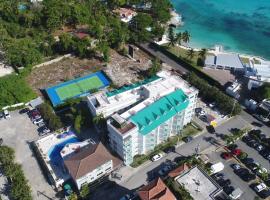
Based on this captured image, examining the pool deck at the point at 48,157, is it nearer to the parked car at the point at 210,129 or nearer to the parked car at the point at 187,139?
the parked car at the point at 187,139

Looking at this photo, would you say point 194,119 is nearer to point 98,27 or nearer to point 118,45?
point 118,45

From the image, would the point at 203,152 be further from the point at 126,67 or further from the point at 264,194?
the point at 126,67

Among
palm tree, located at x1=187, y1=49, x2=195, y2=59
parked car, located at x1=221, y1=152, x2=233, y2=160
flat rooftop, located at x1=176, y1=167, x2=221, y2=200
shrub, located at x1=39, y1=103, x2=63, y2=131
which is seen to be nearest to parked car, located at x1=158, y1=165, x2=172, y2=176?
flat rooftop, located at x1=176, y1=167, x2=221, y2=200

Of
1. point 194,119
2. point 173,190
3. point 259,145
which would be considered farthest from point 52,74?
point 259,145

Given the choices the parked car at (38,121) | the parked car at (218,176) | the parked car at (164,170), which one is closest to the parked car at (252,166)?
the parked car at (218,176)

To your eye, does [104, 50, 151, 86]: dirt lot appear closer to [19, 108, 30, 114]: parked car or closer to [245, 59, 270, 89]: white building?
[19, 108, 30, 114]: parked car

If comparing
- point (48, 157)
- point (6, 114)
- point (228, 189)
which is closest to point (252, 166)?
point (228, 189)
